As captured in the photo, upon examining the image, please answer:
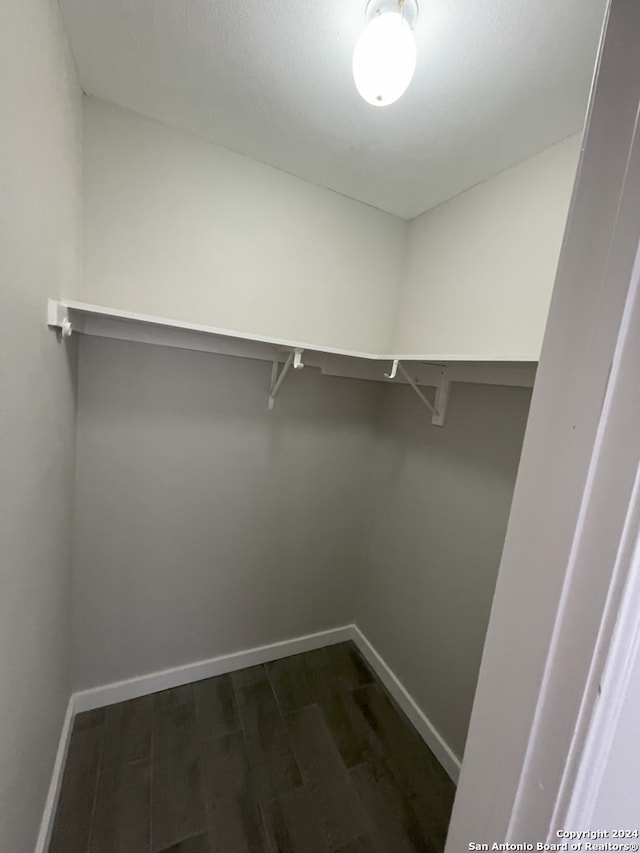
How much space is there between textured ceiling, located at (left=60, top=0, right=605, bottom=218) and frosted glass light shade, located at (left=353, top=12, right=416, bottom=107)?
4.0 inches

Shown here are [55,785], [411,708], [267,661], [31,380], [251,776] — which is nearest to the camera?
[31,380]

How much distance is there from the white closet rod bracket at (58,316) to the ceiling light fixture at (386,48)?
0.94 metres

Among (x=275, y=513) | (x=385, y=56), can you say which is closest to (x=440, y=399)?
(x=275, y=513)

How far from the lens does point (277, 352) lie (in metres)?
1.53

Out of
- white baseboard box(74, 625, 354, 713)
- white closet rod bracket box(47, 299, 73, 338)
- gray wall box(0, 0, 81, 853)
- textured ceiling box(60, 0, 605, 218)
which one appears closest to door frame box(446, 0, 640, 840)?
textured ceiling box(60, 0, 605, 218)

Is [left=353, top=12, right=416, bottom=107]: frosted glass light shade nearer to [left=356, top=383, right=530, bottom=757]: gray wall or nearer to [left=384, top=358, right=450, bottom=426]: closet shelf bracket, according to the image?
[left=384, top=358, right=450, bottom=426]: closet shelf bracket

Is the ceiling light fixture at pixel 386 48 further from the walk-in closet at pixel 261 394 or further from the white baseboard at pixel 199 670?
the white baseboard at pixel 199 670

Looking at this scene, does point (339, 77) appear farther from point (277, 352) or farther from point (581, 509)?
point (581, 509)

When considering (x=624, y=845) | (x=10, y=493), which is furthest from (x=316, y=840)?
(x=10, y=493)

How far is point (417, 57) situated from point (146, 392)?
4.49 ft

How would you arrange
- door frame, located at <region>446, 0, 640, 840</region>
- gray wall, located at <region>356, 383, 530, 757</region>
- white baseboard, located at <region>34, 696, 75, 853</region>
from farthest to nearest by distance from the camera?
gray wall, located at <region>356, 383, 530, 757</region>, white baseboard, located at <region>34, 696, 75, 853</region>, door frame, located at <region>446, 0, 640, 840</region>

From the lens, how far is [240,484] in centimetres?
163

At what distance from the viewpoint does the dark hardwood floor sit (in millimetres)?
1142

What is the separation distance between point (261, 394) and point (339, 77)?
1.10 meters
